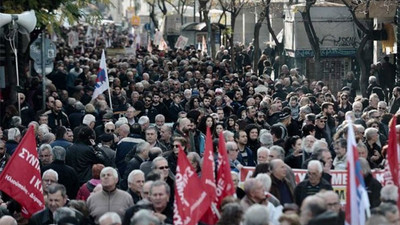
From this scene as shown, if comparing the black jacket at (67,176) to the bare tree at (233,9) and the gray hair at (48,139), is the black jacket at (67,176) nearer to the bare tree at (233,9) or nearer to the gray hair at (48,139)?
the gray hair at (48,139)

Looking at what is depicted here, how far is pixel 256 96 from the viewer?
24.9 m

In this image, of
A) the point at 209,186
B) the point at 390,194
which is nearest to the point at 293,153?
→ the point at 209,186

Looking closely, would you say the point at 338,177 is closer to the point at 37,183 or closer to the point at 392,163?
the point at 392,163

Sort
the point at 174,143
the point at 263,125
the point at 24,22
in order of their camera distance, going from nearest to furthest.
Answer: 1. the point at 174,143
2. the point at 263,125
3. the point at 24,22

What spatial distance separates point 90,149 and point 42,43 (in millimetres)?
9272

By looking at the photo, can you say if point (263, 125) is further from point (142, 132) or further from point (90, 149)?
Answer: point (90, 149)

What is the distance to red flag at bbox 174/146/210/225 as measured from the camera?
36.4 ft

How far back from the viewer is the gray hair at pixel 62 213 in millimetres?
11352

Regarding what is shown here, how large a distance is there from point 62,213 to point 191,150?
6.73m

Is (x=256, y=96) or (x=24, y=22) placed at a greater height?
(x=24, y=22)

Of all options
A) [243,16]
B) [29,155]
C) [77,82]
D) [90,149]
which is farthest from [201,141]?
[243,16]

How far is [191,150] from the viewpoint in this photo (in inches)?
710

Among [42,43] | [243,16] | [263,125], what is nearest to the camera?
[263,125]

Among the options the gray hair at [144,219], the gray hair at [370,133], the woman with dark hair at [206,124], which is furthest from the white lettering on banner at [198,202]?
the woman with dark hair at [206,124]
